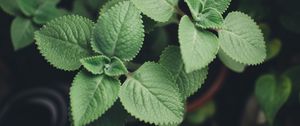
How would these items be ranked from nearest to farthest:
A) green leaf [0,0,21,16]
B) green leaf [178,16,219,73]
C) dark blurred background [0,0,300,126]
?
green leaf [178,16,219,73] < green leaf [0,0,21,16] < dark blurred background [0,0,300,126]

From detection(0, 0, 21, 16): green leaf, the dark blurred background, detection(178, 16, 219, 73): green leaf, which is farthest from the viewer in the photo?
the dark blurred background

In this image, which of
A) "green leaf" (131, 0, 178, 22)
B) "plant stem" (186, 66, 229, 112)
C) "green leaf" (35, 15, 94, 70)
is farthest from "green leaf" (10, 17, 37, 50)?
"plant stem" (186, 66, 229, 112)

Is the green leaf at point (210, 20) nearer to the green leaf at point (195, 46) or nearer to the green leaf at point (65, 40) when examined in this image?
the green leaf at point (195, 46)

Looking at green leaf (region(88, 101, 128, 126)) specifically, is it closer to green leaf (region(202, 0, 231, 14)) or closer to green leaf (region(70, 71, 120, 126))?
green leaf (region(70, 71, 120, 126))

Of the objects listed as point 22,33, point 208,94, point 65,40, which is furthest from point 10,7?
point 208,94

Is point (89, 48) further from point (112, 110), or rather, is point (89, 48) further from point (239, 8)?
point (239, 8)
